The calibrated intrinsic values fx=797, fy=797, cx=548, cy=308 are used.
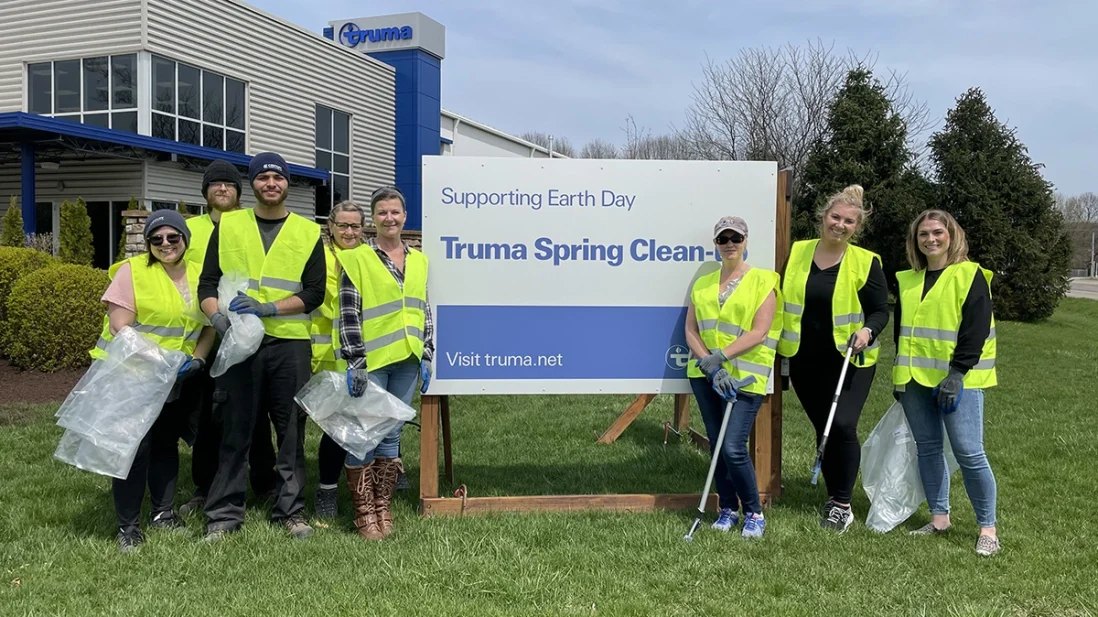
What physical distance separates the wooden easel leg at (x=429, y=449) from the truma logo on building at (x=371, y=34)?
86.4 ft

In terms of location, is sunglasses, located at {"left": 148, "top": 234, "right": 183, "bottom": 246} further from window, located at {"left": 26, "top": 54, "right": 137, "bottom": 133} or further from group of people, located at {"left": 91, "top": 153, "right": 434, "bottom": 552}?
window, located at {"left": 26, "top": 54, "right": 137, "bottom": 133}

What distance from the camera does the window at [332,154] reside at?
79.7ft

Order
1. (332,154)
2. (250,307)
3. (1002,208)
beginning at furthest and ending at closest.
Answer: (332,154)
(1002,208)
(250,307)

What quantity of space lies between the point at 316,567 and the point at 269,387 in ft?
3.27

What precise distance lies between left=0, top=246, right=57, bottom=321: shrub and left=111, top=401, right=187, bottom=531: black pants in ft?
21.2

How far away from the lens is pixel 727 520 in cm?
455

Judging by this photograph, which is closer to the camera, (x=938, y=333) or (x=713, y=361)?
(x=938, y=333)

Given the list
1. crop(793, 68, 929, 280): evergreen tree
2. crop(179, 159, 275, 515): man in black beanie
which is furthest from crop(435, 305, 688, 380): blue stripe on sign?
crop(793, 68, 929, 280): evergreen tree

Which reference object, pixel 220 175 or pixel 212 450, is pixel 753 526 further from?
pixel 220 175

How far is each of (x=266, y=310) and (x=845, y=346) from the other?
3121 mm

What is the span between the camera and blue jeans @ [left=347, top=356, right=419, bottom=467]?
4352mm

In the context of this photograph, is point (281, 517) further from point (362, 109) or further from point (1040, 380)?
point (362, 109)

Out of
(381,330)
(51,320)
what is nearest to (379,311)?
(381,330)

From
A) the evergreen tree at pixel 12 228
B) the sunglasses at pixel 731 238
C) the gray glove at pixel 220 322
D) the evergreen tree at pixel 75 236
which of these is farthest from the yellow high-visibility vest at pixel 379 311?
the evergreen tree at pixel 12 228
